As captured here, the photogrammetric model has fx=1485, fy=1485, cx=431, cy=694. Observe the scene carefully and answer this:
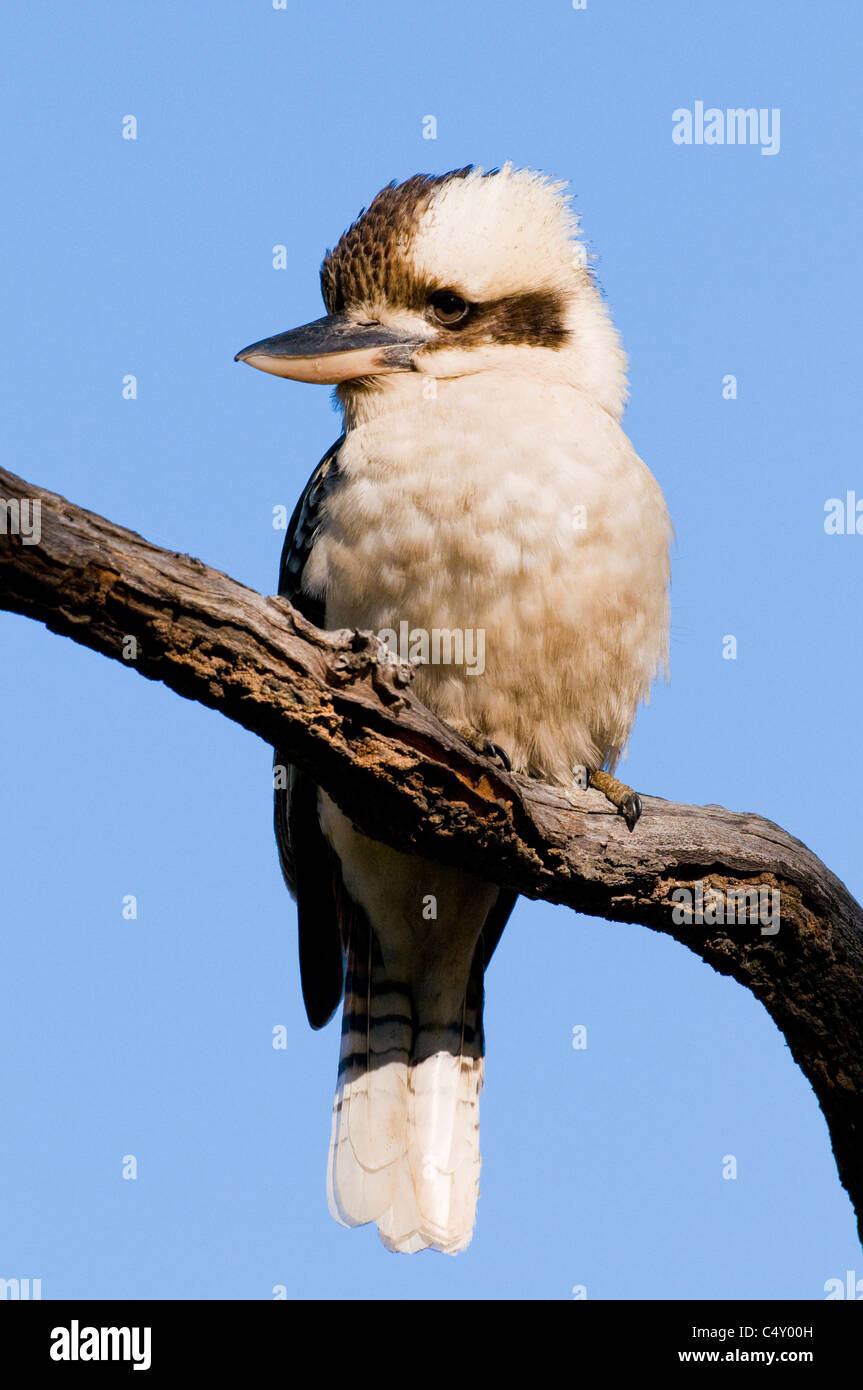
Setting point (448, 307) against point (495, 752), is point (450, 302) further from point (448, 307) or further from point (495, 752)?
point (495, 752)

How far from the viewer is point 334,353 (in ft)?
11.6

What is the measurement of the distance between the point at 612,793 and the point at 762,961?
0.50m

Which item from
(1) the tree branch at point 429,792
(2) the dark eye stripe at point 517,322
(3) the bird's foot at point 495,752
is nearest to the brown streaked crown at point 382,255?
(2) the dark eye stripe at point 517,322

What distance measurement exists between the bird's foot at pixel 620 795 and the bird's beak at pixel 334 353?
1084 millimetres

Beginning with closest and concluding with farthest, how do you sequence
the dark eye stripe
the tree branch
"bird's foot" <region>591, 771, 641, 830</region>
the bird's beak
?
the tree branch < "bird's foot" <region>591, 771, 641, 830</region> < the bird's beak < the dark eye stripe

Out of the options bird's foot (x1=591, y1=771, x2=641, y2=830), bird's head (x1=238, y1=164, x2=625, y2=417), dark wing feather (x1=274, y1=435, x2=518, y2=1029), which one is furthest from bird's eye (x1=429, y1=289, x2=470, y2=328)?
bird's foot (x1=591, y1=771, x2=641, y2=830)

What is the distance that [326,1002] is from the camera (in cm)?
412

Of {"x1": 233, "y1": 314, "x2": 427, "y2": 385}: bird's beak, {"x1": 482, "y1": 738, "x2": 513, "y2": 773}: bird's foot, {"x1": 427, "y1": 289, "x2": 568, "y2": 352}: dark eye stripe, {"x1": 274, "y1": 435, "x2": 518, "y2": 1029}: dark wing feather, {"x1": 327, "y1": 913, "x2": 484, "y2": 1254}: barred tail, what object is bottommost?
{"x1": 327, "y1": 913, "x2": 484, "y2": 1254}: barred tail

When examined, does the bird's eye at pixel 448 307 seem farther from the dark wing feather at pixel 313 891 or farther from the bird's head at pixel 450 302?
the dark wing feather at pixel 313 891

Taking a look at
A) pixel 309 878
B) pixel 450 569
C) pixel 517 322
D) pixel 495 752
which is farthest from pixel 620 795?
pixel 517 322

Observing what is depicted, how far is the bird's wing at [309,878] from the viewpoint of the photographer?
399 centimetres

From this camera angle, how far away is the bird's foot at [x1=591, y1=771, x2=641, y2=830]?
3.27 meters

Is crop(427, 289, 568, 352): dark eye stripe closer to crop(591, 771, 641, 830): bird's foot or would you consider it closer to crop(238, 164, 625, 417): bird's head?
crop(238, 164, 625, 417): bird's head
